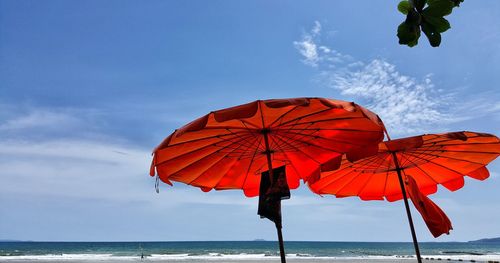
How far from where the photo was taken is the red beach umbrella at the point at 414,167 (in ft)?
14.2

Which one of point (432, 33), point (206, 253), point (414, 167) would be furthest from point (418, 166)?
point (206, 253)

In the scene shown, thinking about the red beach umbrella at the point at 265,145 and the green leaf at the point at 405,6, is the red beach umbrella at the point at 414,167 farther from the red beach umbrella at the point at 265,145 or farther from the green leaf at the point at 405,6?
the green leaf at the point at 405,6

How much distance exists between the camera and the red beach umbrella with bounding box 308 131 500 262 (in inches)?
171

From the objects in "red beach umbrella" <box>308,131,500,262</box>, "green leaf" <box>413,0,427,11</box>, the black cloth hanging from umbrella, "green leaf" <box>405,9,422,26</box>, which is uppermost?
"red beach umbrella" <box>308,131,500,262</box>

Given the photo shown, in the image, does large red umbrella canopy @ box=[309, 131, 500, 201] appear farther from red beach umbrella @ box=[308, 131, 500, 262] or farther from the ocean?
the ocean

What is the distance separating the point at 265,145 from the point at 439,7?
3.27 meters

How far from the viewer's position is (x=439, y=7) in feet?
3.23

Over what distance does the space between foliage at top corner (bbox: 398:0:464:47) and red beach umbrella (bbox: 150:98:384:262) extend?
2.13 metres

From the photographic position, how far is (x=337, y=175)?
17.7 ft

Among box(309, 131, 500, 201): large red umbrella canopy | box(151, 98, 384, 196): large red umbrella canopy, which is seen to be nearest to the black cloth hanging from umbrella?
box(151, 98, 384, 196): large red umbrella canopy

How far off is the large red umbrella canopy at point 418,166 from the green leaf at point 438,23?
3.11 metres

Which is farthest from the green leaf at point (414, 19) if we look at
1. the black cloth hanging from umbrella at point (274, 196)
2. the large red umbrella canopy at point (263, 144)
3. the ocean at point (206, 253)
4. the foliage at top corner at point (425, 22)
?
the ocean at point (206, 253)

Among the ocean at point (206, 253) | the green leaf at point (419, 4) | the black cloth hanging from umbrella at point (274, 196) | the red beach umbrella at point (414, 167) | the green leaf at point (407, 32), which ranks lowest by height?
the ocean at point (206, 253)

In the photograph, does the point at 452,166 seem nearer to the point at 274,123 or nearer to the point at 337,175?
the point at 337,175
